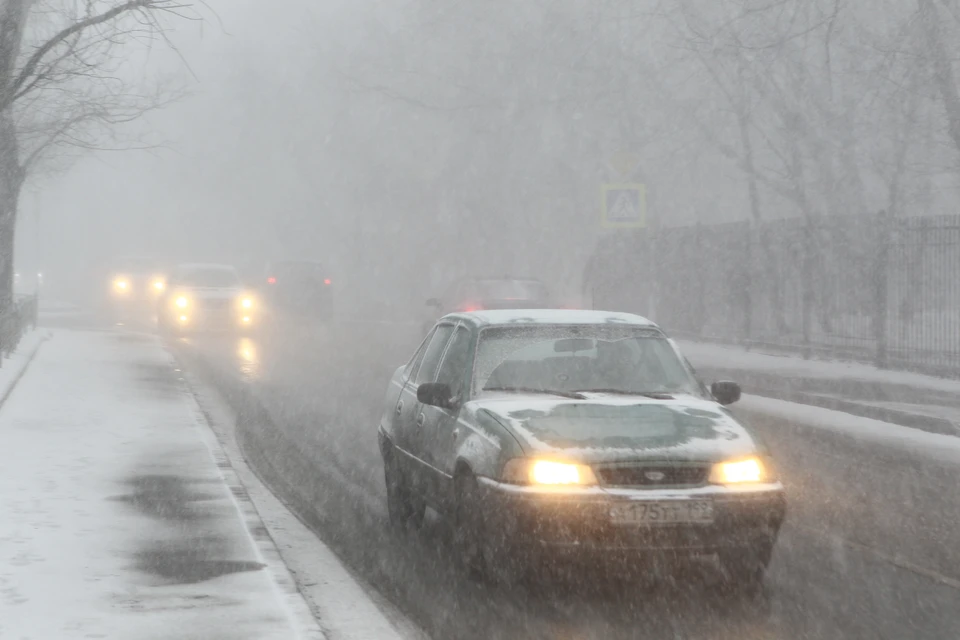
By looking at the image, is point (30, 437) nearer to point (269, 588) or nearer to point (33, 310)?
point (269, 588)

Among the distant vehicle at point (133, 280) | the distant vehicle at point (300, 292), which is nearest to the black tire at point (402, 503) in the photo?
the distant vehicle at point (300, 292)

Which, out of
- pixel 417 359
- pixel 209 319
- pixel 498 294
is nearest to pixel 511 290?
pixel 498 294

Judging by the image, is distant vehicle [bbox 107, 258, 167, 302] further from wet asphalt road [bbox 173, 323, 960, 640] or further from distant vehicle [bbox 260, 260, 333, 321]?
wet asphalt road [bbox 173, 323, 960, 640]

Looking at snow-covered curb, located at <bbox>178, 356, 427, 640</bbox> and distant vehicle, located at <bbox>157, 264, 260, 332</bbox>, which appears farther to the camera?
distant vehicle, located at <bbox>157, 264, 260, 332</bbox>

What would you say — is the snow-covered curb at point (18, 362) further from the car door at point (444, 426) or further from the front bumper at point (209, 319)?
the car door at point (444, 426)

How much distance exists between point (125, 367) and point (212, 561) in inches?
→ 521

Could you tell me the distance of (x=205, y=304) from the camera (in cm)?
3022

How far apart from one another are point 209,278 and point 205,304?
63.4 inches

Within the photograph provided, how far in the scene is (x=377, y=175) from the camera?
50688 mm

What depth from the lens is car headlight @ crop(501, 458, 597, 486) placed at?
6371 millimetres

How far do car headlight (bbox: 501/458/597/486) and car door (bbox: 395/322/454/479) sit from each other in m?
1.50

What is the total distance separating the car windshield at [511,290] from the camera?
73.4 feet

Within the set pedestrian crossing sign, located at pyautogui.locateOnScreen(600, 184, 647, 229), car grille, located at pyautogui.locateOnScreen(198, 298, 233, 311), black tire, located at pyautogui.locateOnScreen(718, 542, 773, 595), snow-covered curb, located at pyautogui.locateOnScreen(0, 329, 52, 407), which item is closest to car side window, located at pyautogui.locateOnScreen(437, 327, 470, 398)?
black tire, located at pyautogui.locateOnScreen(718, 542, 773, 595)

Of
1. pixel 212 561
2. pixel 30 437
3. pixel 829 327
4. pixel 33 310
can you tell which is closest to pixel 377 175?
pixel 33 310
